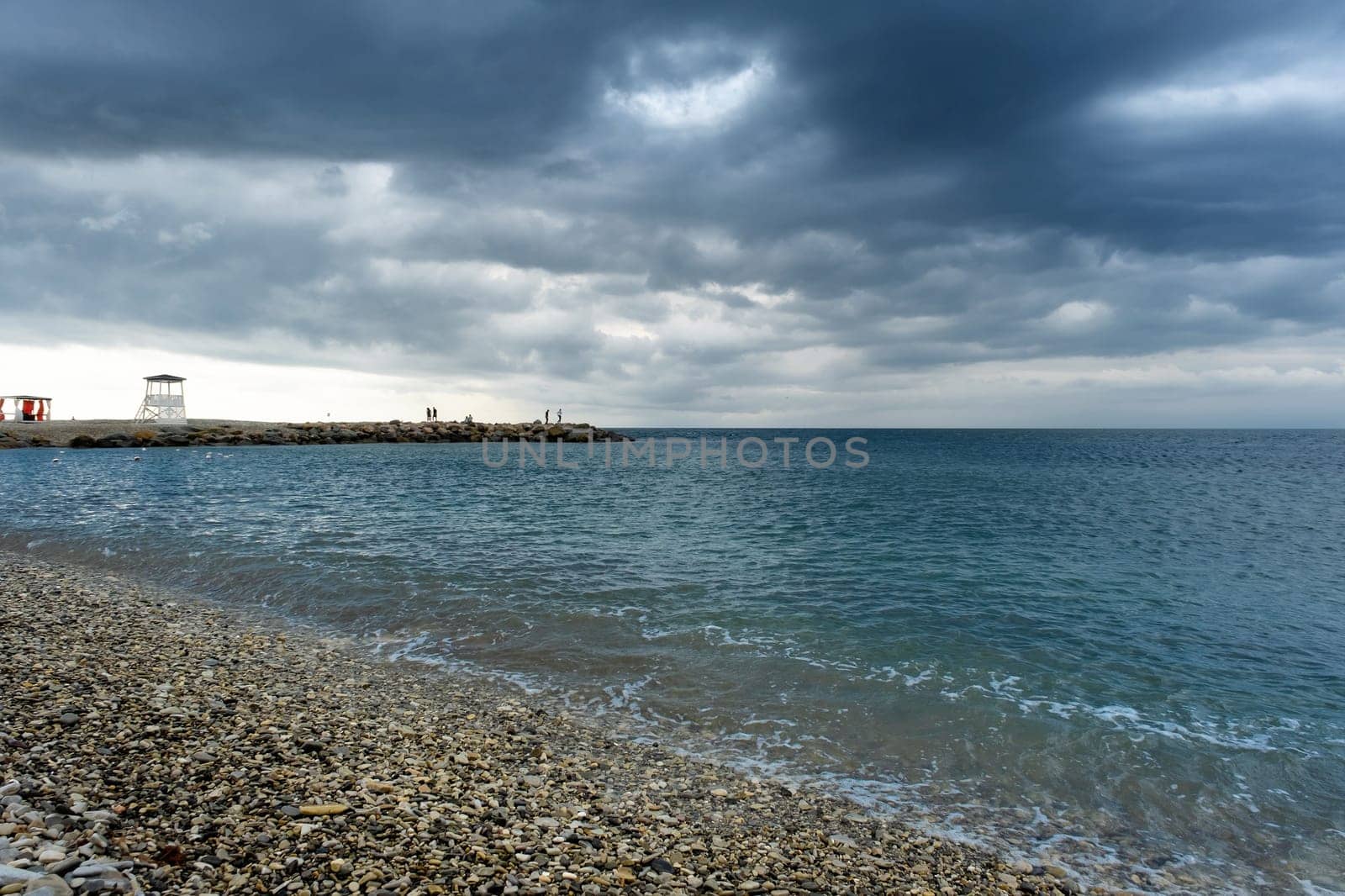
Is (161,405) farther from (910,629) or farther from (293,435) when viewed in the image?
(910,629)

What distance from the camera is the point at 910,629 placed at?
15086mm

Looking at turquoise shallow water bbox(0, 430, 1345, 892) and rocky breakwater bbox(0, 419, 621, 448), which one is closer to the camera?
turquoise shallow water bbox(0, 430, 1345, 892)

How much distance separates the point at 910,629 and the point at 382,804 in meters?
11.9

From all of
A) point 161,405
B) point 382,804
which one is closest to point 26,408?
point 161,405

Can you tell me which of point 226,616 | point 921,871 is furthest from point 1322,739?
point 226,616

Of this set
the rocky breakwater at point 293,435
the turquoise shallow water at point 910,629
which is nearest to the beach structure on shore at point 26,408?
the rocky breakwater at point 293,435

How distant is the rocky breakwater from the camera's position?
81.1 m

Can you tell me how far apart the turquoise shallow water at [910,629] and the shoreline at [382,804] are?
3.94ft

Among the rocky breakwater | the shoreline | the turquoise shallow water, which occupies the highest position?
the rocky breakwater

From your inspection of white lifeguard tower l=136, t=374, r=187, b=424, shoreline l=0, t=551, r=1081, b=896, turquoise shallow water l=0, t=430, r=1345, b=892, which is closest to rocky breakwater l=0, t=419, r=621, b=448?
white lifeguard tower l=136, t=374, r=187, b=424

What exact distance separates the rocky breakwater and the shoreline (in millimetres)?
92508

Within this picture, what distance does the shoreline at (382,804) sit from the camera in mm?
5375

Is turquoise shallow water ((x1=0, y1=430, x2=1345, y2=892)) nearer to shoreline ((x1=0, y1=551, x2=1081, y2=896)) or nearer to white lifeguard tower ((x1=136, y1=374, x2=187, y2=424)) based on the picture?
shoreline ((x1=0, y1=551, x2=1081, y2=896))

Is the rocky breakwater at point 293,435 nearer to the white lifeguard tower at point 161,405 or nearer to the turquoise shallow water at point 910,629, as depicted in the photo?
the white lifeguard tower at point 161,405
